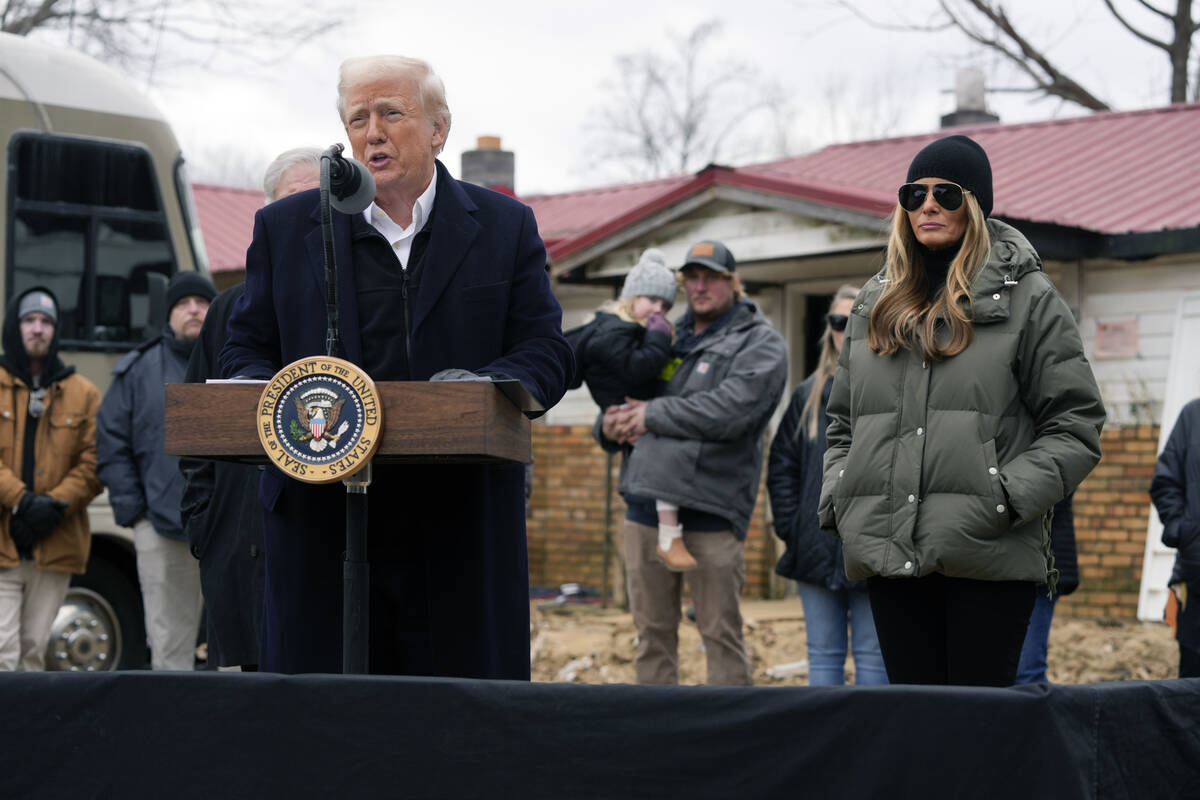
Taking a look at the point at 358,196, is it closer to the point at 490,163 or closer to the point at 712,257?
the point at 712,257

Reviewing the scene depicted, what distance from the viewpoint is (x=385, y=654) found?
341 centimetres

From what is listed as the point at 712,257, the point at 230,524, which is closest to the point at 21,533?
the point at 230,524

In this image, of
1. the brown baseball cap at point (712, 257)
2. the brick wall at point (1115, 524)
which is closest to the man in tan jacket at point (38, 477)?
the brown baseball cap at point (712, 257)

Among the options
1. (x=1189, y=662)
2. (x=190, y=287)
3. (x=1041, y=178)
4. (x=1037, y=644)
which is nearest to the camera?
(x=1037, y=644)

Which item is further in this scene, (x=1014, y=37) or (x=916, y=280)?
(x=1014, y=37)

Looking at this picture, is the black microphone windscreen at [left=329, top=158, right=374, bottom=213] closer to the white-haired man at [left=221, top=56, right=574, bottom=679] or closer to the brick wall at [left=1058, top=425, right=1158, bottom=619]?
the white-haired man at [left=221, top=56, right=574, bottom=679]

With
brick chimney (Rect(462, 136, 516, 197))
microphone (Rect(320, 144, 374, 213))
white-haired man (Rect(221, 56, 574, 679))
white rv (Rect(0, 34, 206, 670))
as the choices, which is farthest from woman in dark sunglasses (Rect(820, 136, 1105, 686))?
brick chimney (Rect(462, 136, 516, 197))

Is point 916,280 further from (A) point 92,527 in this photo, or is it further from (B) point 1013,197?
(B) point 1013,197

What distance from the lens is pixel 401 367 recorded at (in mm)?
3330

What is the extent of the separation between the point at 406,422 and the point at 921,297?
1.57m

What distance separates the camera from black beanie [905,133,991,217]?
3850 millimetres

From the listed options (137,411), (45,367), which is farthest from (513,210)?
(45,367)

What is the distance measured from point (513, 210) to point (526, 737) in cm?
142

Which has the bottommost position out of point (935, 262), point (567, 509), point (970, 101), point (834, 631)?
point (834, 631)
